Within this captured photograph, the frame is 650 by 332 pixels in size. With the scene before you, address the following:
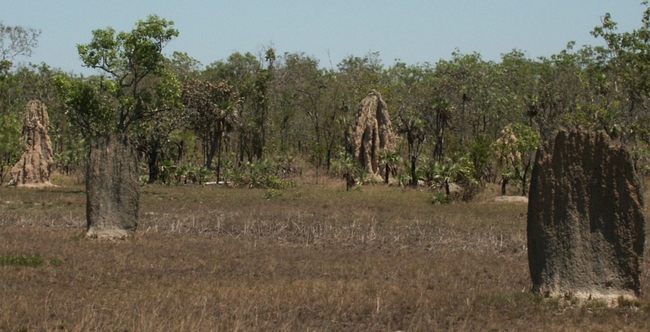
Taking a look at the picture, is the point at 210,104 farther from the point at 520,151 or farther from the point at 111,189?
the point at 111,189

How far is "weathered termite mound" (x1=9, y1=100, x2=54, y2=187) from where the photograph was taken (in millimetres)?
35750

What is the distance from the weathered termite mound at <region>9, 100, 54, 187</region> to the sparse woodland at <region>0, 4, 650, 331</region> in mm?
563

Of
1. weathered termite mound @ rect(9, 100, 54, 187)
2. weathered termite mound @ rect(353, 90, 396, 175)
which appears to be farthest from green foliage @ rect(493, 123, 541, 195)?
weathered termite mound @ rect(9, 100, 54, 187)

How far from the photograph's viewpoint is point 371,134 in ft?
148

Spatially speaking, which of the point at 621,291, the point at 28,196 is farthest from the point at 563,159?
the point at 28,196

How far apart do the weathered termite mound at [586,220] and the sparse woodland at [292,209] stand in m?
0.47

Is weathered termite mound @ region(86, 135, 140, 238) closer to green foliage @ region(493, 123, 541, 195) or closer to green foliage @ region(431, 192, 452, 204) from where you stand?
green foliage @ region(431, 192, 452, 204)

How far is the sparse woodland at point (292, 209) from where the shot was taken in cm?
1091

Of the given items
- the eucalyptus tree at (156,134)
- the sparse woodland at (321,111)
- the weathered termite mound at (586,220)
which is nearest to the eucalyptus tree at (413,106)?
the sparse woodland at (321,111)

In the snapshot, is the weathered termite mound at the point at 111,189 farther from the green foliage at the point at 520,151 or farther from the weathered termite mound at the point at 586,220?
the green foliage at the point at 520,151

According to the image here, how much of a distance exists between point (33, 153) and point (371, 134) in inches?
715

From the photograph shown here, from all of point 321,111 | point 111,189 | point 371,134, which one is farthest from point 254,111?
point 111,189

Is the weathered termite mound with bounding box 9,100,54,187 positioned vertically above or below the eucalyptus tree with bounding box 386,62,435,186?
below

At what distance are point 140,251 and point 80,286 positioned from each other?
4.10 metres
